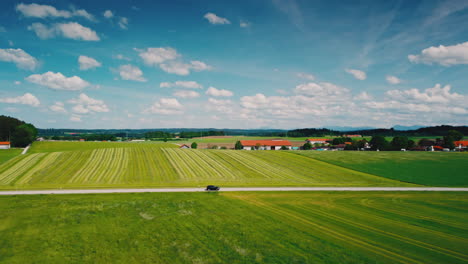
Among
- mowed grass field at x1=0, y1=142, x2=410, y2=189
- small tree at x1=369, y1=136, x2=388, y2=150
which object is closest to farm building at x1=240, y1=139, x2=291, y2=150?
small tree at x1=369, y1=136, x2=388, y2=150

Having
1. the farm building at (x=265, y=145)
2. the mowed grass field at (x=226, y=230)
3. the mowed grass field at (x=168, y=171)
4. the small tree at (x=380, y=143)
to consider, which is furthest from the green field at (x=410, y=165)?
Answer: the farm building at (x=265, y=145)

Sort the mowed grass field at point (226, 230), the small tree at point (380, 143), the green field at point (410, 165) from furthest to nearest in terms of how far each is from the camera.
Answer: the small tree at point (380, 143)
the green field at point (410, 165)
the mowed grass field at point (226, 230)

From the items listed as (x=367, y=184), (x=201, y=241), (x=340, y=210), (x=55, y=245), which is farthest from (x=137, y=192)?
(x=367, y=184)

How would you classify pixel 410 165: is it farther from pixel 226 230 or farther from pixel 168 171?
pixel 226 230

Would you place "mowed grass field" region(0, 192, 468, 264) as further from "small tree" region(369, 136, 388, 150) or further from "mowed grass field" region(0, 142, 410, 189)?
"small tree" region(369, 136, 388, 150)

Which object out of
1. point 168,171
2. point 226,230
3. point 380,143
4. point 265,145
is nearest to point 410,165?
point 380,143

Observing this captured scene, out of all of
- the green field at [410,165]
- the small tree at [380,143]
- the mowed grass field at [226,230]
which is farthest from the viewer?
the small tree at [380,143]

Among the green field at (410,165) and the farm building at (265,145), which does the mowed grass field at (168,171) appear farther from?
the farm building at (265,145)

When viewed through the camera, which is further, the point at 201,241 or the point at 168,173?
the point at 168,173

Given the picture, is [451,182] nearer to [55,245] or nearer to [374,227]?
[374,227]
